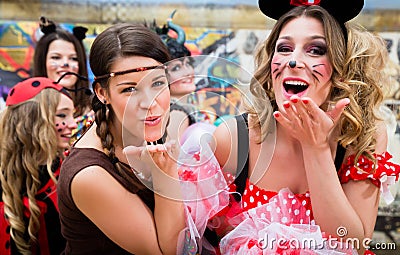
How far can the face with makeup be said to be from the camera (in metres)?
1.16

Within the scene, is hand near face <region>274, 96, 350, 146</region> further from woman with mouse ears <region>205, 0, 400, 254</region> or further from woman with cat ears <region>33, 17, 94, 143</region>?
woman with cat ears <region>33, 17, 94, 143</region>

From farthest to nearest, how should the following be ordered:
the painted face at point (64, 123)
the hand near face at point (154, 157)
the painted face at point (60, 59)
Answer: the painted face at point (60, 59), the painted face at point (64, 123), the hand near face at point (154, 157)

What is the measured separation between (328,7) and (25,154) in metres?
1.38

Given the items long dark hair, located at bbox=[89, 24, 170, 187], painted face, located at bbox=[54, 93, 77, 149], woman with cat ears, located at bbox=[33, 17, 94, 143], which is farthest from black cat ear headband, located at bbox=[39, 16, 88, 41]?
long dark hair, located at bbox=[89, 24, 170, 187]

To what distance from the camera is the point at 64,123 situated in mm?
2109

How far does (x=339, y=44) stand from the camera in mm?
1287

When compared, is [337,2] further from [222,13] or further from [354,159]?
[222,13]

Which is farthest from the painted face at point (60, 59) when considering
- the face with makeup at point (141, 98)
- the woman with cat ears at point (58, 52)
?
the face with makeup at point (141, 98)

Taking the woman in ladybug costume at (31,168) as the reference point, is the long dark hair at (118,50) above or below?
above

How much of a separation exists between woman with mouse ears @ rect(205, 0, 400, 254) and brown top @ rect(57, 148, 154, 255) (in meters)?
0.27

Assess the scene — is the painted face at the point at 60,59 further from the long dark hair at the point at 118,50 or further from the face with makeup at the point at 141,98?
the face with makeup at the point at 141,98

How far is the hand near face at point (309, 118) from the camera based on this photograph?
1.16 m

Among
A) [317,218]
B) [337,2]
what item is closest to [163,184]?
[317,218]

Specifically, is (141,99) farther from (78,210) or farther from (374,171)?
(374,171)
